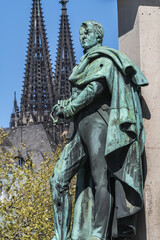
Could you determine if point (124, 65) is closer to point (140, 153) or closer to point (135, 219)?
point (140, 153)

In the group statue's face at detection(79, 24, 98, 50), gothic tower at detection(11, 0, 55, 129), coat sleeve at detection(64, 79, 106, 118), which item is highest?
gothic tower at detection(11, 0, 55, 129)

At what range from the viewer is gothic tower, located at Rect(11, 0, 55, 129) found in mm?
115812

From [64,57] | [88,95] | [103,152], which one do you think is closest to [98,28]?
[88,95]

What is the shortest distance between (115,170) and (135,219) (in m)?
0.46

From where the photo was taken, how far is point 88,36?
6.05 metres

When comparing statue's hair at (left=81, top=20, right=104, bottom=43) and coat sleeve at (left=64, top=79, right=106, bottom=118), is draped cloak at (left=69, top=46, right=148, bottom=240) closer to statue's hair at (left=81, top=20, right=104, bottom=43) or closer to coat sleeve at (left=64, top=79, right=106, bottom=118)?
coat sleeve at (left=64, top=79, right=106, bottom=118)

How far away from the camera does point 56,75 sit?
11800 cm

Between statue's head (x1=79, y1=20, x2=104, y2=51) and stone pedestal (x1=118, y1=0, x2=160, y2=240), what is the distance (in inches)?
Answer: 14.3

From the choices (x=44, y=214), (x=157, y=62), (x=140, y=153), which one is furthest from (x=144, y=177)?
(x=44, y=214)

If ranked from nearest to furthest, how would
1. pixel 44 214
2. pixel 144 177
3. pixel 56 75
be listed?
pixel 144 177 → pixel 44 214 → pixel 56 75

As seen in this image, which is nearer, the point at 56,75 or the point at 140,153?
the point at 140,153

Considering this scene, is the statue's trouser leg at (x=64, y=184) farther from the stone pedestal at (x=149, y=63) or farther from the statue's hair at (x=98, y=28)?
the statue's hair at (x=98, y=28)

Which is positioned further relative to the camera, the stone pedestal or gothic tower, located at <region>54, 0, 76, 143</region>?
gothic tower, located at <region>54, 0, 76, 143</region>

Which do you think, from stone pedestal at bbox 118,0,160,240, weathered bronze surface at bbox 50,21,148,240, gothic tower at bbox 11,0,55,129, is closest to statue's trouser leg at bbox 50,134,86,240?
weathered bronze surface at bbox 50,21,148,240
